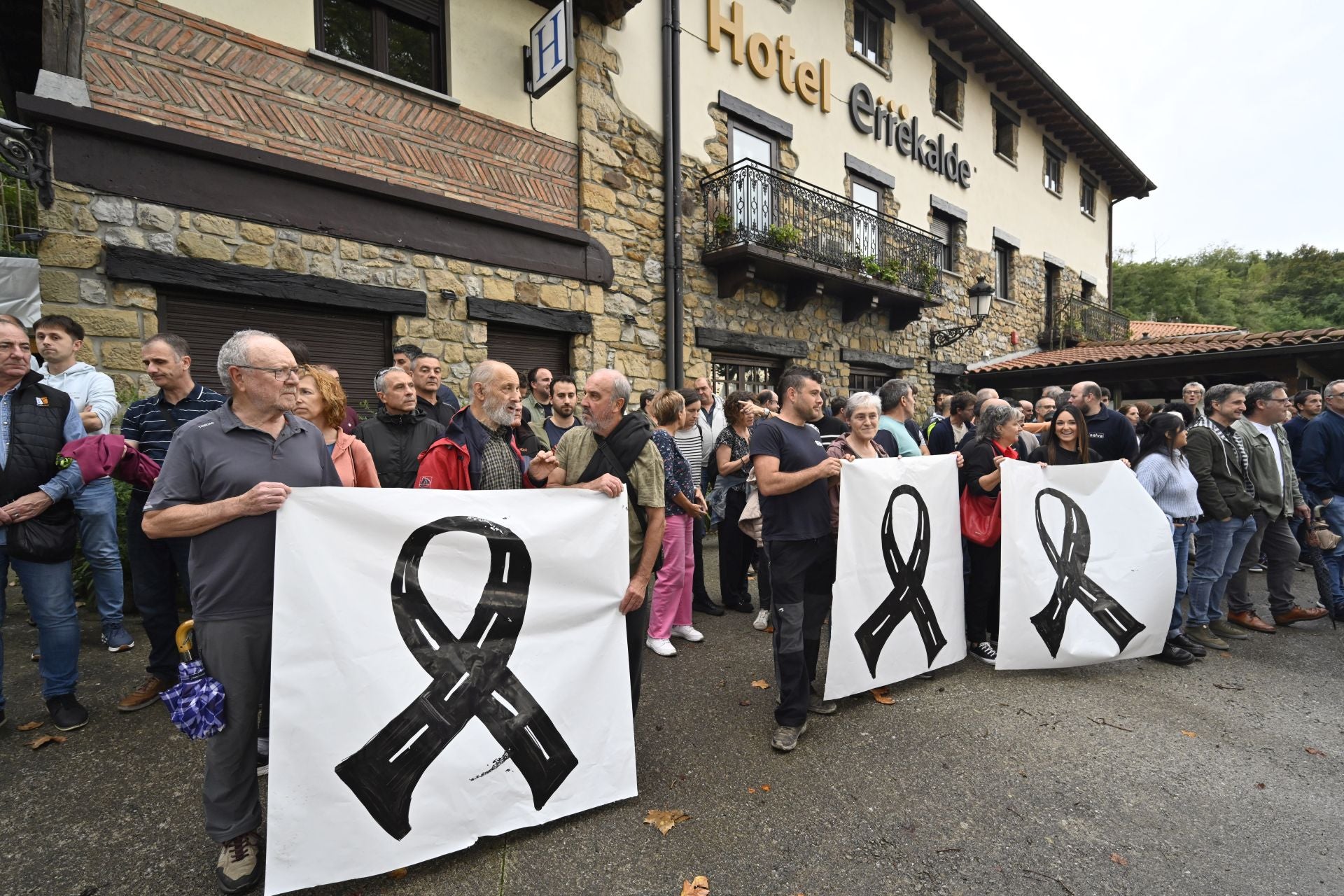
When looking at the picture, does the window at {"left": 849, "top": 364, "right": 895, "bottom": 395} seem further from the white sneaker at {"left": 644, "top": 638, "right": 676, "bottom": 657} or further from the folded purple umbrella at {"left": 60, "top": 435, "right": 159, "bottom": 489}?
the folded purple umbrella at {"left": 60, "top": 435, "right": 159, "bottom": 489}

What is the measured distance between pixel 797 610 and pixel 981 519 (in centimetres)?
173

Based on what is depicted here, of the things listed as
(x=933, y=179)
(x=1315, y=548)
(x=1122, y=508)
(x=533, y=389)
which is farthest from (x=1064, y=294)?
(x=533, y=389)

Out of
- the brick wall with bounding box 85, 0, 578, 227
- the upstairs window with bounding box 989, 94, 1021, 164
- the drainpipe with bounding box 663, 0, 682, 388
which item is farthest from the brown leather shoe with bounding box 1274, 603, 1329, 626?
the upstairs window with bounding box 989, 94, 1021, 164

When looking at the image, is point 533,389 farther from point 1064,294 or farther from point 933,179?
point 1064,294

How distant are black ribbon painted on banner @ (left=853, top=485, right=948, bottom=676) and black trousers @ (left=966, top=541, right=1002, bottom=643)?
58 centimetres

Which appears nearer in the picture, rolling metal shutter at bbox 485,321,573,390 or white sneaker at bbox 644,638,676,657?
white sneaker at bbox 644,638,676,657

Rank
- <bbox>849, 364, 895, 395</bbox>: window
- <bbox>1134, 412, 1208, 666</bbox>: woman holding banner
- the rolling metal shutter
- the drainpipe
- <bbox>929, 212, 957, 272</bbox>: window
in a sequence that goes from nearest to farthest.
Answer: <bbox>1134, 412, 1208, 666</bbox>: woman holding banner < the rolling metal shutter < the drainpipe < <bbox>849, 364, 895, 395</bbox>: window < <bbox>929, 212, 957, 272</bbox>: window

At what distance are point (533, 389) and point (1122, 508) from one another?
489cm

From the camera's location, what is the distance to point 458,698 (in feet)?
7.22

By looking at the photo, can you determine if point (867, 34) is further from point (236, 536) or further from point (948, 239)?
point (236, 536)

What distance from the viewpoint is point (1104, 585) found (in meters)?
3.96

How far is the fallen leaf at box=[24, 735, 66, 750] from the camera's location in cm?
289

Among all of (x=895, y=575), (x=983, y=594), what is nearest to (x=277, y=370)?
(x=895, y=575)

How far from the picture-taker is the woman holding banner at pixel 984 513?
3.93 m
